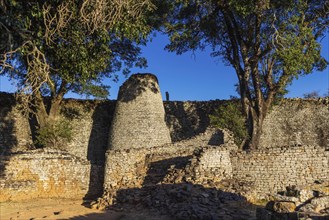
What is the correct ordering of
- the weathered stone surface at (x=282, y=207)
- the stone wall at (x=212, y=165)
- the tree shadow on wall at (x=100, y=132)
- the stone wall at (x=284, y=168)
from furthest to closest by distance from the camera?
the tree shadow on wall at (x=100, y=132) → the stone wall at (x=284, y=168) → the stone wall at (x=212, y=165) → the weathered stone surface at (x=282, y=207)

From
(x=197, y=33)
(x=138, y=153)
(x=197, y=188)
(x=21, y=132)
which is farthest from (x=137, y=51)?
(x=197, y=188)

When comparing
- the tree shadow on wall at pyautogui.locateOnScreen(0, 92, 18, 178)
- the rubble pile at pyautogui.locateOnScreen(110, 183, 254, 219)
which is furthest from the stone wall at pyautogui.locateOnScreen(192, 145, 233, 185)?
the tree shadow on wall at pyautogui.locateOnScreen(0, 92, 18, 178)

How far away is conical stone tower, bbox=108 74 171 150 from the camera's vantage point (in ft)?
68.0

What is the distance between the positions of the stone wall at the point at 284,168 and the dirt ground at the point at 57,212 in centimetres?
503

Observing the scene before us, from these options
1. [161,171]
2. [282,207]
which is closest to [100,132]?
[161,171]

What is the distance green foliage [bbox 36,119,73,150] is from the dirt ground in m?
7.74

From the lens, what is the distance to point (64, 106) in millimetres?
24453

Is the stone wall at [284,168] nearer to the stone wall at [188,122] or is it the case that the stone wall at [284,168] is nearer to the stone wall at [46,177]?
the stone wall at [46,177]

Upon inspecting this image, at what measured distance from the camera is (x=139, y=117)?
2116cm

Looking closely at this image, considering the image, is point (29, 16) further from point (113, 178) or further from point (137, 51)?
point (137, 51)

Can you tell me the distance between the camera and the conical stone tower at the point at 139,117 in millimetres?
20734

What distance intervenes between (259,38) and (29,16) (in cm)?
1093

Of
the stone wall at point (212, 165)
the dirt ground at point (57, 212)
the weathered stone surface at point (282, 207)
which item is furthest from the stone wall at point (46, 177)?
the weathered stone surface at point (282, 207)

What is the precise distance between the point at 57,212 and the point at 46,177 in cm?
422
